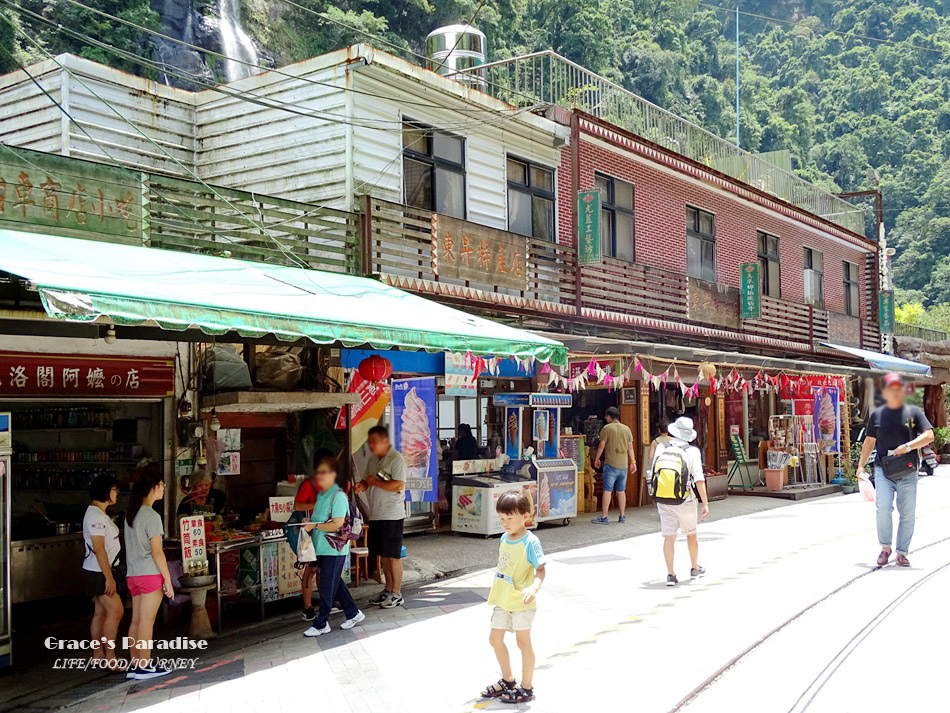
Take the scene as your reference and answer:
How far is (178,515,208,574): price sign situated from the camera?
7723 mm

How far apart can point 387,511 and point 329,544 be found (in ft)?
3.64

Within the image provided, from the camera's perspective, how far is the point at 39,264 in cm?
629

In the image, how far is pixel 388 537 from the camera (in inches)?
330

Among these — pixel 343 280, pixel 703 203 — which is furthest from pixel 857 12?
pixel 343 280

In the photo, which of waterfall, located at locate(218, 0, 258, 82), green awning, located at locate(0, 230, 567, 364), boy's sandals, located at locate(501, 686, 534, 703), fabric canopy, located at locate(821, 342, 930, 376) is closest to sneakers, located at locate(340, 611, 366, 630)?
green awning, located at locate(0, 230, 567, 364)

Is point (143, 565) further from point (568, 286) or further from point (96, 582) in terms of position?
point (568, 286)

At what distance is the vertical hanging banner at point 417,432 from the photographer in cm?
1098

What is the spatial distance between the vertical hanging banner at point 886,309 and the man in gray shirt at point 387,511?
963 inches

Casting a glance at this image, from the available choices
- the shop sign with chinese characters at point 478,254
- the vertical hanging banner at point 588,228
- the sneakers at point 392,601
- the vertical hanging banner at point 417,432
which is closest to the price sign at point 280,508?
the sneakers at point 392,601

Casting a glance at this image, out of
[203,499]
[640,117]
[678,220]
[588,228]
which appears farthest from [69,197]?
[678,220]

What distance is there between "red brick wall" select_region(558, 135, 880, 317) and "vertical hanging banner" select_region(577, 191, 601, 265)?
43cm

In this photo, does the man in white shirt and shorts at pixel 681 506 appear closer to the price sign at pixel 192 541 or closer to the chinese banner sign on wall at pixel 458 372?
the chinese banner sign on wall at pixel 458 372

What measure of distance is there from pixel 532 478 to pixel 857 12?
9000cm

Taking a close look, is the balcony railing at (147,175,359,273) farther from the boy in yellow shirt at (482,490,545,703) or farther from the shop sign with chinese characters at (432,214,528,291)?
the boy in yellow shirt at (482,490,545,703)
